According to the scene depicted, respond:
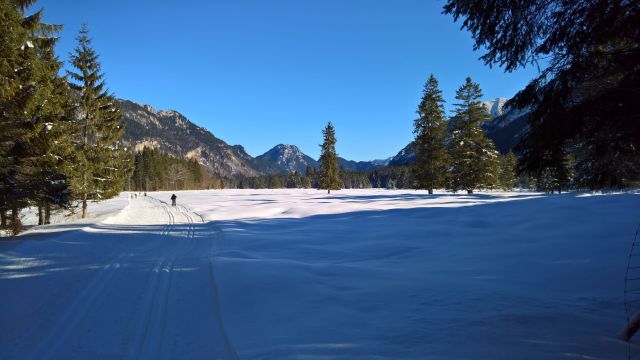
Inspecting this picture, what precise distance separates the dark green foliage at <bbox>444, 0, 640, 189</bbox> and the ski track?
16.4ft

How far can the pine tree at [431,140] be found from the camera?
33.5m

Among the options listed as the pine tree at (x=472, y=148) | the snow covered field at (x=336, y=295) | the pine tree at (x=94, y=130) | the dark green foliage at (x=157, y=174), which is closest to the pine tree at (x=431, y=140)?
the pine tree at (x=472, y=148)

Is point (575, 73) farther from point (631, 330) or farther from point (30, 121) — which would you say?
point (30, 121)

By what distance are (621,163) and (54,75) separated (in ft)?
82.2

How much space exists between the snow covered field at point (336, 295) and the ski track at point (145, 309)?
28mm

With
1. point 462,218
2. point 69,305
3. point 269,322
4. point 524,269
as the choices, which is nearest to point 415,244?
point 524,269

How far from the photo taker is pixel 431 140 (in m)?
33.8

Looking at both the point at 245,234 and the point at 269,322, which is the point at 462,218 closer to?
the point at 245,234

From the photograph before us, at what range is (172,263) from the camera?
9422 mm

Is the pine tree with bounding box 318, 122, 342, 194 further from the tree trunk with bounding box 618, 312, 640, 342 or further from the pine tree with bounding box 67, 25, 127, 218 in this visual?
the tree trunk with bounding box 618, 312, 640, 342

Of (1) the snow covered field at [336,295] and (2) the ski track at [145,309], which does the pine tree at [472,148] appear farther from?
(2) the ski track at [145,309]

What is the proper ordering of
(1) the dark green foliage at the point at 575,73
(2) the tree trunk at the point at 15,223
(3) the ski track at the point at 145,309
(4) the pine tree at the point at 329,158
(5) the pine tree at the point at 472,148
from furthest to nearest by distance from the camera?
(4) the pine tree at the point at 329,158 < (5) the pine tree at the point at 472,148 < (2) the tree trunk at the point at 15,223 < (3) the ski track at the point at 145,309 < (1) the dark green foliage at the point at 575,73

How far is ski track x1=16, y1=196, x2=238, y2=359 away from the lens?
181 inches

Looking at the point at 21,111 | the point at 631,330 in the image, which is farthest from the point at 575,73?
the point at 21,111
